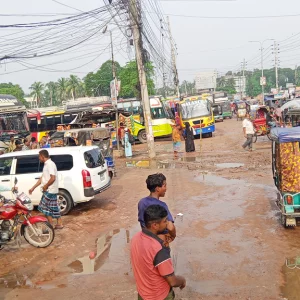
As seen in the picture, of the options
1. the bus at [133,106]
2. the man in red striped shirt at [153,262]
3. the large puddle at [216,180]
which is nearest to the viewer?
the man in red striped shirt at [153,262]

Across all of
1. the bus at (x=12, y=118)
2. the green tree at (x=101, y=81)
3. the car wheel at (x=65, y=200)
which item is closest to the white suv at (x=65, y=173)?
the car wheel at (x=65, y=200)

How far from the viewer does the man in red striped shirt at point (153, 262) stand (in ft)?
10.0

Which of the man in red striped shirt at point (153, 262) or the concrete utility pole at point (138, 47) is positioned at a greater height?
the concrete utility pole at point (138, 47)

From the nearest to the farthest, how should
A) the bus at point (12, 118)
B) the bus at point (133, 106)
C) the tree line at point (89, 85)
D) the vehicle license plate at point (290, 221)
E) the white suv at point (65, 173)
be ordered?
the vehicle license plate at point (290, 221) → the white suv at point (65, 173) → the bus at point (12, 118) → the bus at point (133, 106) → the tree line at point (89, 85)

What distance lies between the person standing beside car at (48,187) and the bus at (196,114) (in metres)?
19.8

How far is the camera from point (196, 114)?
27.9 metres

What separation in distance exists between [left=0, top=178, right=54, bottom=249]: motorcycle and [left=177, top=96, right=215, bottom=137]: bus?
67.6ft

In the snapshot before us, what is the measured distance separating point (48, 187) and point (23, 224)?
2.98 feet

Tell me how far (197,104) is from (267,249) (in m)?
21.8

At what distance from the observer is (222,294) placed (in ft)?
17.1

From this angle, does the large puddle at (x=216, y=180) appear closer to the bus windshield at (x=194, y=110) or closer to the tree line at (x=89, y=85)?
the bus windshield at (x=194, y=110)

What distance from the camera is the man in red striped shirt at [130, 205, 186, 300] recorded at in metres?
3.05

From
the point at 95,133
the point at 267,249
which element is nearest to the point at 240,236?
the point at 267,249

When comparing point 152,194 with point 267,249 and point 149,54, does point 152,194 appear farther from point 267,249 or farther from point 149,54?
point 149,54
